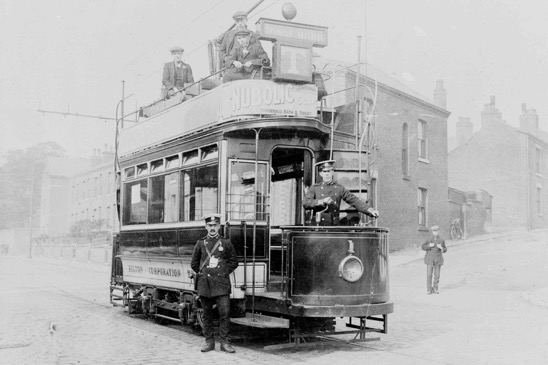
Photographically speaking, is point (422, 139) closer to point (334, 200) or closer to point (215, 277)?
point (334, 200)

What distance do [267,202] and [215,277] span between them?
1368 mm

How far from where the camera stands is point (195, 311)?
9438 millimetres

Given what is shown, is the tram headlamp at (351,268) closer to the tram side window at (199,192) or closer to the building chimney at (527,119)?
the tram side window at (199,192)

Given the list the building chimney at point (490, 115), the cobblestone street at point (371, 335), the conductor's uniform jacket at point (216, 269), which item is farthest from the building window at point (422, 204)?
the conductor's uniform jacket at point (216, 269)

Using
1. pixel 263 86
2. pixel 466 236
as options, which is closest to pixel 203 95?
pixel 263 86

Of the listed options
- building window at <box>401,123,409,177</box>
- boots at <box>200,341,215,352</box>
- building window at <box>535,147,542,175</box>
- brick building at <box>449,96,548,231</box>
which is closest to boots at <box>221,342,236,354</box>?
boots at <box>200,341,215,352</box>

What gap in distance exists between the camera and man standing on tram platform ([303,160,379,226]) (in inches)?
330

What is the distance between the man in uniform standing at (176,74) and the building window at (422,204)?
18.9 m

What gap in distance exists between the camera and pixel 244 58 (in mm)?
9664

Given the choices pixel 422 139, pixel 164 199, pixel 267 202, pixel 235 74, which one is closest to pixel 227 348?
pixel 267 202

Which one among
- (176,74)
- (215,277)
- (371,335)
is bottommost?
(371,335)

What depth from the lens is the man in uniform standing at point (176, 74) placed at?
11898 mm

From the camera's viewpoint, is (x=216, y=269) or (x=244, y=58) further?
(x=244, y=58)

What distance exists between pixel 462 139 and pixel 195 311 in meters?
37.4
